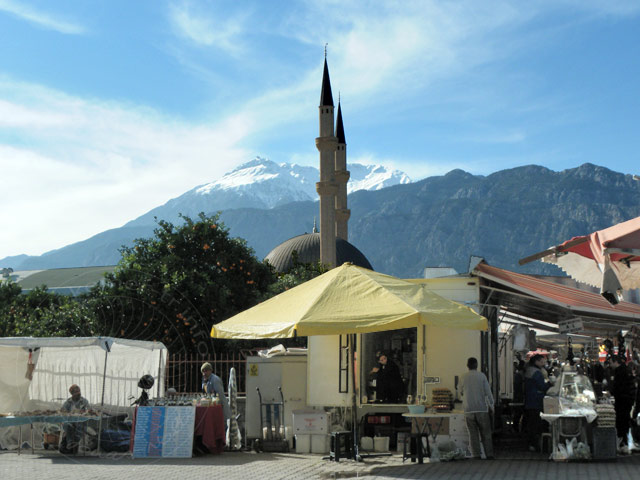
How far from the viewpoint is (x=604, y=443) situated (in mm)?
10438

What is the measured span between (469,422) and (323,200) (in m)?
41.8

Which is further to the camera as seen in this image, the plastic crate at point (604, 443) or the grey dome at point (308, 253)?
the grey dome at point (308, 253)

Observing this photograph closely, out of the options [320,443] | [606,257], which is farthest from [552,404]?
[320,443]

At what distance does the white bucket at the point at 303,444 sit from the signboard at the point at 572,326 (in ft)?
17.1

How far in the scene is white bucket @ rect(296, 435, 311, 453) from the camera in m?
12.1

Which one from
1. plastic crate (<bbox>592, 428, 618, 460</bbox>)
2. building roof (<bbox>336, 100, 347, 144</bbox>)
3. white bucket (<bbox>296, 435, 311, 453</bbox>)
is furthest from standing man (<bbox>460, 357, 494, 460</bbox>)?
building roof (<bbox>336, 100, 347, 144</bbox>)

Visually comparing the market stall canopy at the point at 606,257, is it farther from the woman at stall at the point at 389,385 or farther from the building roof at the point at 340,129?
the building roof at the point at 340,129

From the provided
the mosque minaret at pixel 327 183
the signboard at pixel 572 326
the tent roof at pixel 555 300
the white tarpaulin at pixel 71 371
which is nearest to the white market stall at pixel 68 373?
the white tarpaulin at pixel 71 371

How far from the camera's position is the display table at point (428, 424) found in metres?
10.5

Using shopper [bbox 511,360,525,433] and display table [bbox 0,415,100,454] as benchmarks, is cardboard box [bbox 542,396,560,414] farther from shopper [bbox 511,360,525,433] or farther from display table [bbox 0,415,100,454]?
display table [bbox 0,415,100,454]

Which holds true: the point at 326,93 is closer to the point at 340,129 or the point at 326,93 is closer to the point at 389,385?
the point at 340,129

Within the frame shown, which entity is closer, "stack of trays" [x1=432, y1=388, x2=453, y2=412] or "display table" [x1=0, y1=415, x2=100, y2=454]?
"display table" [x1=0, y1=415, x2=100, y2=454]

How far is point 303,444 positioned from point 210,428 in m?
1.46

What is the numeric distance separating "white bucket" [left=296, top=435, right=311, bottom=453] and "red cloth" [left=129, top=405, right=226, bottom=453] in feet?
3.89
